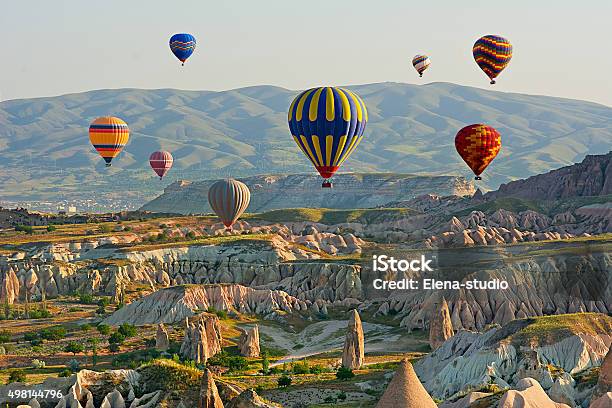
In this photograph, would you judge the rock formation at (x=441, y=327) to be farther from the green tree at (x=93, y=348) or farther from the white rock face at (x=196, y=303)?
the green tree at (x=93, y=348)

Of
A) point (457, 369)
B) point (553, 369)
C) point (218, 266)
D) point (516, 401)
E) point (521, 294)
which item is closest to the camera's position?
point (516, 401)

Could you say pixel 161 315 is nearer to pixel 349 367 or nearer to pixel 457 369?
pixel 349 367

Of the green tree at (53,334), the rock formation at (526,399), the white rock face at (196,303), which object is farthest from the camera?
the white rock face at (196,303)

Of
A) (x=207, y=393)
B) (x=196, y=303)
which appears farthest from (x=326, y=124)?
(x=207, y=393)

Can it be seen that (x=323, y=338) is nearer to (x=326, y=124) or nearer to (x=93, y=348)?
(x=326, y=124)

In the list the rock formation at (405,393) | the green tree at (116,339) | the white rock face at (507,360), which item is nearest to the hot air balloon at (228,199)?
the green tree at (116,339)

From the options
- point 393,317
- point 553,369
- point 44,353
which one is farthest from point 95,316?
point 553,369
